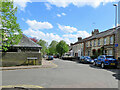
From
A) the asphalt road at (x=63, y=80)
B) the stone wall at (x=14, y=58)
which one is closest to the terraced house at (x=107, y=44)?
the asphalt road at (x=63, y=80)

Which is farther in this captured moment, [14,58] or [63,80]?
[14,58]

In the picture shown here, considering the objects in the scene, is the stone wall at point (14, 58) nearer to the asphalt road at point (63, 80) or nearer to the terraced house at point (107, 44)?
the asphalt road at point (63, 80)

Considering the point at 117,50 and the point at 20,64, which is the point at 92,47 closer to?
the point at 117,50

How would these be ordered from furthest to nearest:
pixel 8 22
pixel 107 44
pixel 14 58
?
1. pixel 107 44
2. pixel 14 58
3. pixel 8 22

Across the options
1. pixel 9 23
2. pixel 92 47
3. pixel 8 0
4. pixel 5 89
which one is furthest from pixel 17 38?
pixel 92 47

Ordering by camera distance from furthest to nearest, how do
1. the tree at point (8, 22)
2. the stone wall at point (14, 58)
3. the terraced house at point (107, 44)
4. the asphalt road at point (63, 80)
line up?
the terraced house at point (107, 44) → the stone wall at point (14, 58) → the tree at point (8, 22) → the asphalt road at point (63, 80)

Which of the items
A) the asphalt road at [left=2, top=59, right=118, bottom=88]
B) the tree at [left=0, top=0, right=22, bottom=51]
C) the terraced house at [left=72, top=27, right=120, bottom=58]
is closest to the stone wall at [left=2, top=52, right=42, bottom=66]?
the tree at [left=0, top=0, right=22, bottom=51]

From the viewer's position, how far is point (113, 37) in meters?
21.2

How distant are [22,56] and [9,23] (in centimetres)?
520

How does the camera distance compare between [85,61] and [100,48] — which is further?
[100,48]

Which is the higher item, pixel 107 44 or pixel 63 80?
pixel 107 44

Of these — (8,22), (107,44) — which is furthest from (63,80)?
(107,44)

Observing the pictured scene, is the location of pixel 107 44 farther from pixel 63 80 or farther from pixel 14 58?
pixel 63 80

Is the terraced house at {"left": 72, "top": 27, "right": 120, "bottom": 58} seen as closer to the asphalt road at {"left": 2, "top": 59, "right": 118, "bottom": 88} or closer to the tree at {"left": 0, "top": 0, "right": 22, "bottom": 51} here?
the asphalt road at {"left": 2, "top": 59, "right": 118, "bottom": 88}
